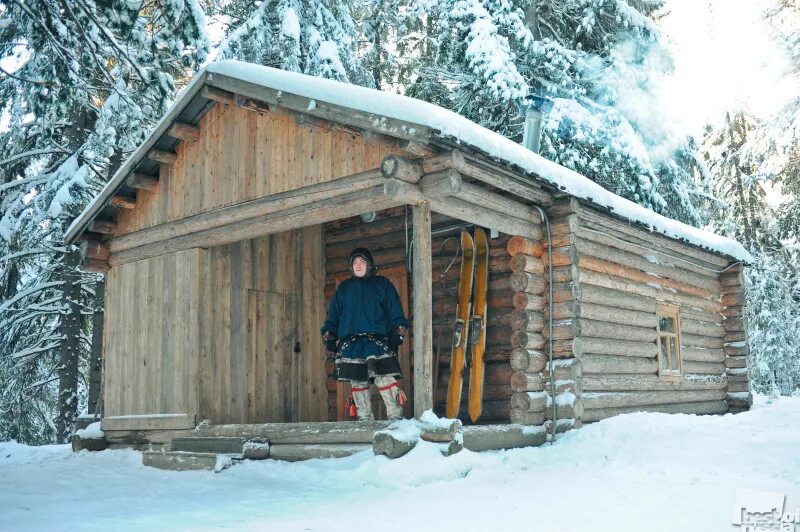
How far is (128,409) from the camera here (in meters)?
11.2

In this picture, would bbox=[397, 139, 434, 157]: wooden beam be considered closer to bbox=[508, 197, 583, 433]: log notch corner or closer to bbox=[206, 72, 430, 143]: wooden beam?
bbox=[206, 72, 430, 143]: wooden beam

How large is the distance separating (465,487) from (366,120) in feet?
12.3

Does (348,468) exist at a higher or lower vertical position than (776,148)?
lower

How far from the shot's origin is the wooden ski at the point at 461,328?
10.3 m

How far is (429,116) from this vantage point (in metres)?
7.72

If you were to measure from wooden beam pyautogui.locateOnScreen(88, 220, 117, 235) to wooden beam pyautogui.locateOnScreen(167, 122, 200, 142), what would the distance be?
2052mm

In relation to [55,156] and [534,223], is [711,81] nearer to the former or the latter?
[534,223]

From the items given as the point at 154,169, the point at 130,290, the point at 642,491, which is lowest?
the point at 642,491

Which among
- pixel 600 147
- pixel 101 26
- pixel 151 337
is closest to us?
pixel 101 26

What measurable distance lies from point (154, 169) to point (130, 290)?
179 centimetres

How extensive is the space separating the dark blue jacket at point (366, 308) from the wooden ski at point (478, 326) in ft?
4.86

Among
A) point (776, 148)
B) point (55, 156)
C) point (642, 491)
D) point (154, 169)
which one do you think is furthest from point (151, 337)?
point (776, 148)

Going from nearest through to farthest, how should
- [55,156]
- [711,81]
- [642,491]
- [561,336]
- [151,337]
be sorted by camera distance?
[642,491], [561,336], [151,337], [55,156], [711,81]

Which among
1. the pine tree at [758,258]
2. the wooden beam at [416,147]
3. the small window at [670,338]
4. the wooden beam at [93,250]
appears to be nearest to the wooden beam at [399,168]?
the wooden beam at [416,147]
